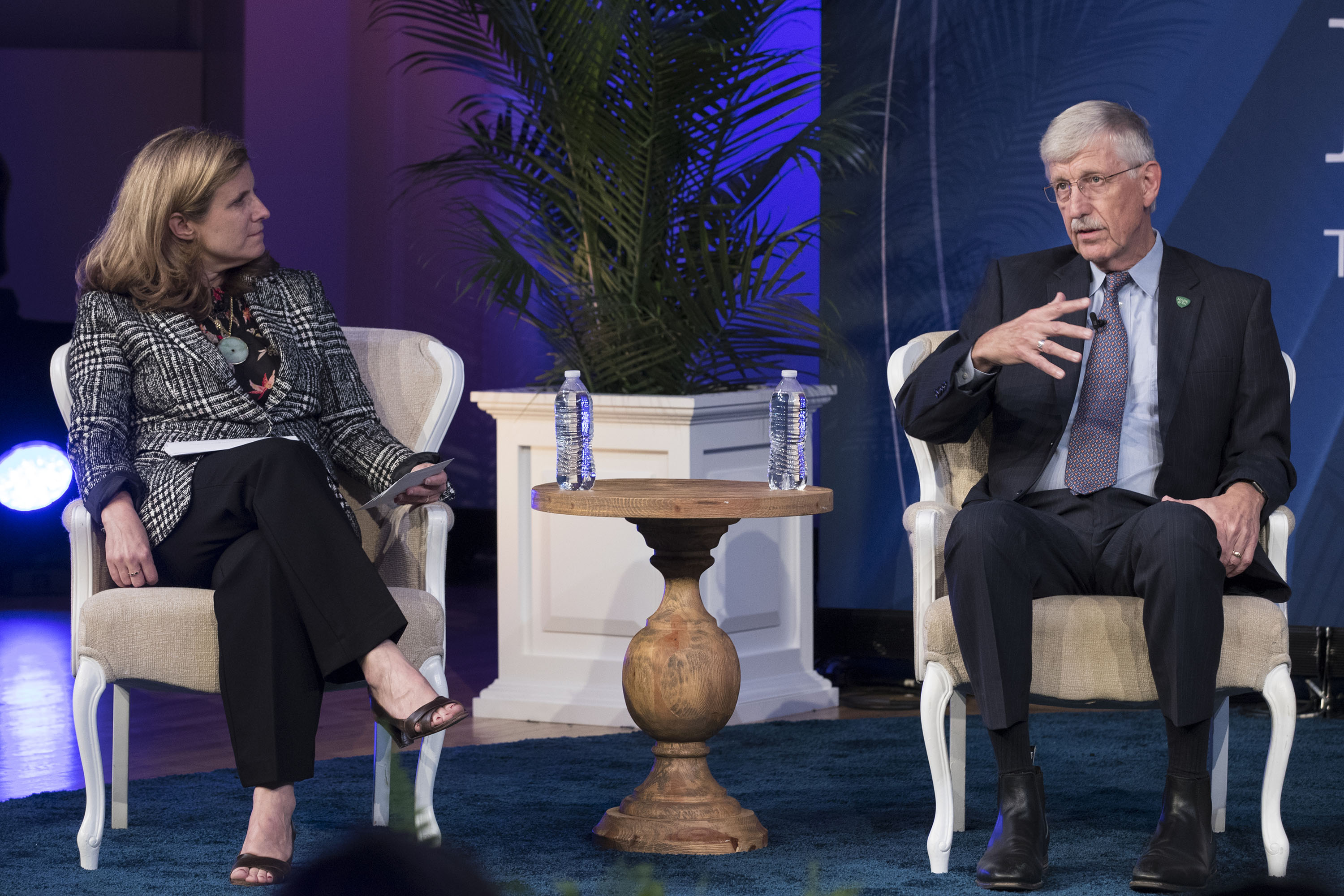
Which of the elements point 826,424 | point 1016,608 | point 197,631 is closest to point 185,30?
point 826,424

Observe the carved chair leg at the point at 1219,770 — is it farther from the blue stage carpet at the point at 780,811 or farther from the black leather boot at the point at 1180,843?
the black leather boot at the point at 1180,843

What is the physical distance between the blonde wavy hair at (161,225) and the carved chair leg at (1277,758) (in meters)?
1.97

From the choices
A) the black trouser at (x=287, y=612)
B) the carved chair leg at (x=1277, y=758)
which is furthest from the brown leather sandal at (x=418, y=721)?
the carved chair leg at (x=1277, y=758)

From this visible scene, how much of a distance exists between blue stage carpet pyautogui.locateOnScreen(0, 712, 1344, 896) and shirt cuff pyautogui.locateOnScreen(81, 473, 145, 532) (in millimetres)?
590

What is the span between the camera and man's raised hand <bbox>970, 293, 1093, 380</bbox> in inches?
103

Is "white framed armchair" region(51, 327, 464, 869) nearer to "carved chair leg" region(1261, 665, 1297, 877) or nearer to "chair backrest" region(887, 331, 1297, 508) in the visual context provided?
"chair backrest" region(887, 331, 1297, 508)

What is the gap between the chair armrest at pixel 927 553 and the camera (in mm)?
2881

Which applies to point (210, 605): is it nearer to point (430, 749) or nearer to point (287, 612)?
point (287, 612)

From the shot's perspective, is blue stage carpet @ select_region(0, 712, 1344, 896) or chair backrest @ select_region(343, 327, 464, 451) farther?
chair backrest @ select_region(343, 327, 464, 451)

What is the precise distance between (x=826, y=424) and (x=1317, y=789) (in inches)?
70.0

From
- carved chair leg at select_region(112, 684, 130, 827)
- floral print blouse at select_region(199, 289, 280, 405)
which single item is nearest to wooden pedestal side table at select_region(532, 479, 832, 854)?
floral print blouse at select_region(199, 289, 280, 405)

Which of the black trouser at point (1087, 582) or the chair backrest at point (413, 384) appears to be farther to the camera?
the chair backrest at point (413, 384)

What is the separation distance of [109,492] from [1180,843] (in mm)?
1814

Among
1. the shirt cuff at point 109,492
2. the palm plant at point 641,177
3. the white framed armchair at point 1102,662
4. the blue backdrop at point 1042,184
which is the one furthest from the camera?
the blue backdrop at point 1042,184
